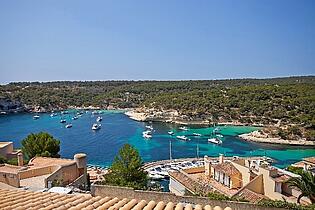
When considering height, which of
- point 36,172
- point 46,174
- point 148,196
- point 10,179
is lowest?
point 46,174

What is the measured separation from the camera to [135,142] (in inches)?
1939

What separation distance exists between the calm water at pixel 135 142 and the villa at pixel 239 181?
59.1ft

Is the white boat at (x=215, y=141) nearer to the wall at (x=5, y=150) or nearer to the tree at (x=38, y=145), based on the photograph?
the tree at (x=38, y=145)

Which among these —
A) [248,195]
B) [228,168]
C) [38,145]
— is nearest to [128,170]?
[228,168]

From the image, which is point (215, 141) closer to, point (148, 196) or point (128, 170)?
point (128, 170)

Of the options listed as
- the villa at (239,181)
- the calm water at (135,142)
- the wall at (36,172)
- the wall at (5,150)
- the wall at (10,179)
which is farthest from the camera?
the calm water at (135,142)

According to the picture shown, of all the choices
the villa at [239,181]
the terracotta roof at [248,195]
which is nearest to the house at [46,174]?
the villa at [239,181]

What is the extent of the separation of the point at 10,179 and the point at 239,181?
35.6 ft

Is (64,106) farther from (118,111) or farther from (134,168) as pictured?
(134,168)

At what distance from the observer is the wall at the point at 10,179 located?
1175cm

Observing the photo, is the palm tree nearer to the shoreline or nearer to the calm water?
the calm water

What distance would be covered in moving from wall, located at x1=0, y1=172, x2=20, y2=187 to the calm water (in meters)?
22.8

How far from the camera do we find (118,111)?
303 ft

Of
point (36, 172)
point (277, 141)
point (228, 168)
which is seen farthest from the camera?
point (277, 141)
